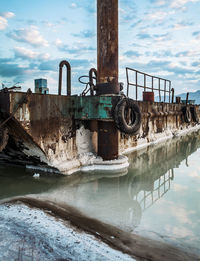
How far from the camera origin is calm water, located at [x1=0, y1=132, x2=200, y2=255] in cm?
336

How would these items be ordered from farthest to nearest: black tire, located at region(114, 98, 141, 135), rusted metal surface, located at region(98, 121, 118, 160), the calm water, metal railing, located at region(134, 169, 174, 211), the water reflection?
rusted metal surface, located at region(98, 121, 118, 160)
black tire, located at region(114, 98, 141, 135)
metal railing, located at region(134, 169, 174, 211)
the water reflection
the calm water

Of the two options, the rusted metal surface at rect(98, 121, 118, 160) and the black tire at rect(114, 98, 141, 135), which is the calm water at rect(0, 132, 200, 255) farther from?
the black tire at rect(114, 98, 141, 135)

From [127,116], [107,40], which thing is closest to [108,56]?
[107,40]

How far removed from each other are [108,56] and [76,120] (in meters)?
1.98

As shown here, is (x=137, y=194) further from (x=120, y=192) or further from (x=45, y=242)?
(x=45, y=242)

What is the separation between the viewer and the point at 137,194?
4777mm

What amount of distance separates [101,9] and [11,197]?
5300 mm

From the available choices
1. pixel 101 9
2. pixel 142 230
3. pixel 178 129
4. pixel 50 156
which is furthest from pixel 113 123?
pixel 178 129

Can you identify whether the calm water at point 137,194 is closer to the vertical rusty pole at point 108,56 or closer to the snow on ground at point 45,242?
the snow on ground at point 45,242

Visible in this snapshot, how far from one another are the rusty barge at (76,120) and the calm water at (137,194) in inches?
19.4

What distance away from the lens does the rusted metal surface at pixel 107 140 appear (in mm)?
6625

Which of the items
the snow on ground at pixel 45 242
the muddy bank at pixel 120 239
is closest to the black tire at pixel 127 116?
the muddy bank at pixel 120 239

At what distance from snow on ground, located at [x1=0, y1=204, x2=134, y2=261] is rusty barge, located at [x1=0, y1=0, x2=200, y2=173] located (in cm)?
220

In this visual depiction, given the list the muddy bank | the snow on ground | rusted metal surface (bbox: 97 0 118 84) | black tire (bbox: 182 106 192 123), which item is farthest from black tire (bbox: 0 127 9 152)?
black tire (bbox: 182 106 192 123)
